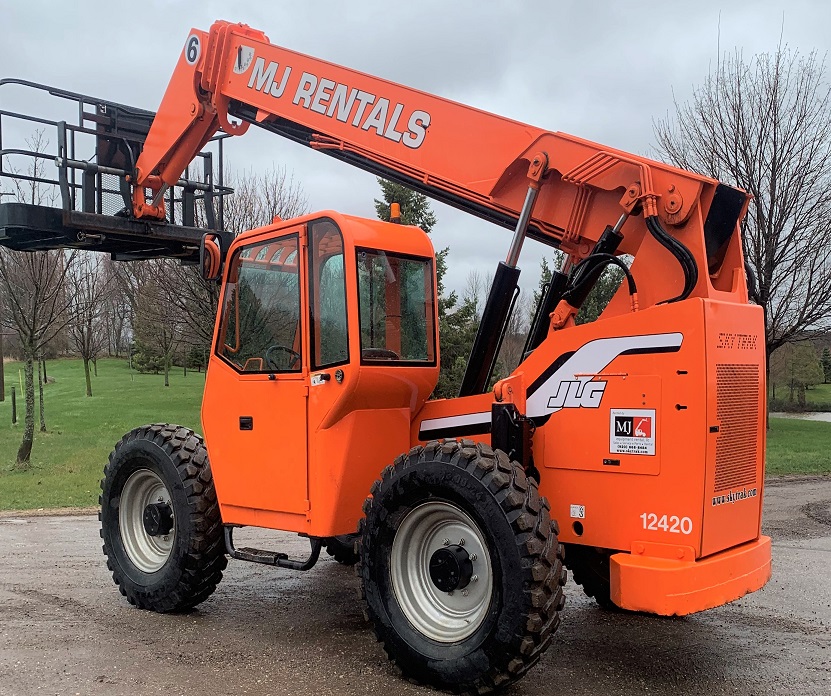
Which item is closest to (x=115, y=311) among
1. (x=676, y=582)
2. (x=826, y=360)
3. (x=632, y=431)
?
(x=632, y=431)

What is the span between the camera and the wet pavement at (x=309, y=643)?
4570 mm

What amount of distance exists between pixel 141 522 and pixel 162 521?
0.42 m

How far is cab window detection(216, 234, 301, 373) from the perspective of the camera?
5.51 meters

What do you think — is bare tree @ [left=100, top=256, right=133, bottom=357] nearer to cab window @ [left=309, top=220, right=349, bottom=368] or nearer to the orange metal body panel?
cab window @ [left=309, top=220, right=349, bottom=368]

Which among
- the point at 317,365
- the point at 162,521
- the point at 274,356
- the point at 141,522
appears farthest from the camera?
the point at 141,522

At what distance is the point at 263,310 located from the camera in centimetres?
579

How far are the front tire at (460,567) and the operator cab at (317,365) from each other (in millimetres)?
584

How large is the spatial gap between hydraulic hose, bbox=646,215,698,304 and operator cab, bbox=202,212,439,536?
1.75 metres

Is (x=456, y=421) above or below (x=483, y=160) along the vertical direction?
below

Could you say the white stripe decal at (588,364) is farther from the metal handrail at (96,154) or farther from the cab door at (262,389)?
the metal handrail at (96,154)

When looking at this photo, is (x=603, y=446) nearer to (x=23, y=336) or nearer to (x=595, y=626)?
(x=595, y=626)

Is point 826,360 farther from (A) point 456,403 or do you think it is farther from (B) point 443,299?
(A) point 456,403

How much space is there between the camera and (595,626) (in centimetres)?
579

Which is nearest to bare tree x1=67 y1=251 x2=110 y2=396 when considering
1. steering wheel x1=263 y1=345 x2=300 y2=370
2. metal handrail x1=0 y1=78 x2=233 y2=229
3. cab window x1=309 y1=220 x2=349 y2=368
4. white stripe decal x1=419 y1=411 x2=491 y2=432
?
metal handrail x1=0 y1=78 x2=233 y2=229
